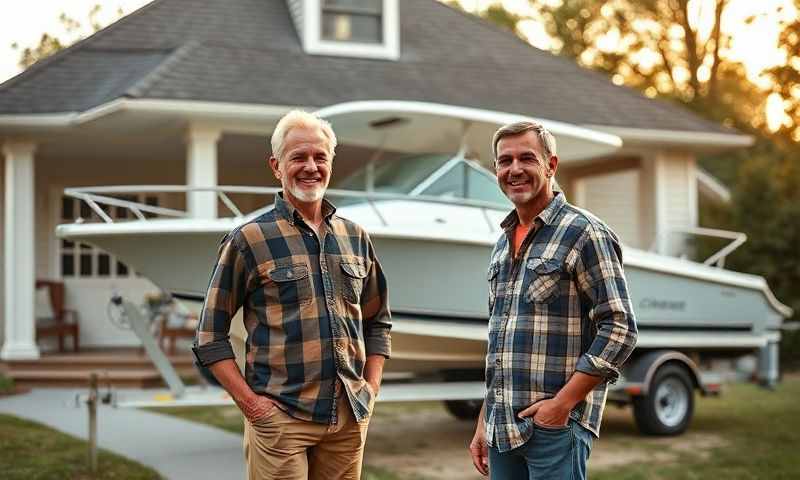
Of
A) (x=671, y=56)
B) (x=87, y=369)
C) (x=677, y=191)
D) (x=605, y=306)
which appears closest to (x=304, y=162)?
(x=605, y=306)

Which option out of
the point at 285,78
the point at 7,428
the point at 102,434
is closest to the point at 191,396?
the point at 102,434

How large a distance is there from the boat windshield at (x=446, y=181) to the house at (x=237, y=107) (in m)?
3.42

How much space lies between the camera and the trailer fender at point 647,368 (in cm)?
877

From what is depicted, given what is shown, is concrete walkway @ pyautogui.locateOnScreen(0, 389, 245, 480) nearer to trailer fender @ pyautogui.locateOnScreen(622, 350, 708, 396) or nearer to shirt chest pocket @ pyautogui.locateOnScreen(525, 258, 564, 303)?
trailer fender @ pyautogui.locateOnScreen(622, 350, 708, 396)

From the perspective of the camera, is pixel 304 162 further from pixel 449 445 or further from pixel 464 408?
pixel 464 408

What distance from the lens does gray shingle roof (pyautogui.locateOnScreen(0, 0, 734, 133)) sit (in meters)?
11.8

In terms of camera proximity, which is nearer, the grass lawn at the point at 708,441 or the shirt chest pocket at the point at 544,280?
the shirt chest pocket at the point at 544,280

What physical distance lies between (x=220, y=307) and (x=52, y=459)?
4883 mm

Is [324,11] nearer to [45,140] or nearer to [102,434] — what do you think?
[45,140]

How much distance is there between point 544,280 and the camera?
302 cm

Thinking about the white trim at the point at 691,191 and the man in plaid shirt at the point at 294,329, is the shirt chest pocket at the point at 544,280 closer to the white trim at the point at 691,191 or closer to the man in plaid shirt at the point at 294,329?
the man in plaid shirt at the point at 294,329

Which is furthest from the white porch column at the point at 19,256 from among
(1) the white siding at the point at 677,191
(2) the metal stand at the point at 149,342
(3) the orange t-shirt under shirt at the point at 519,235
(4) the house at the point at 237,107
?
(3) the orange t-shirt under shirt at the point at 519,235

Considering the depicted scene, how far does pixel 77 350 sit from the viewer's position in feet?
44.4

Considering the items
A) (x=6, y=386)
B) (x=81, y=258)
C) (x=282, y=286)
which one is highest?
(x=81, y=258)
